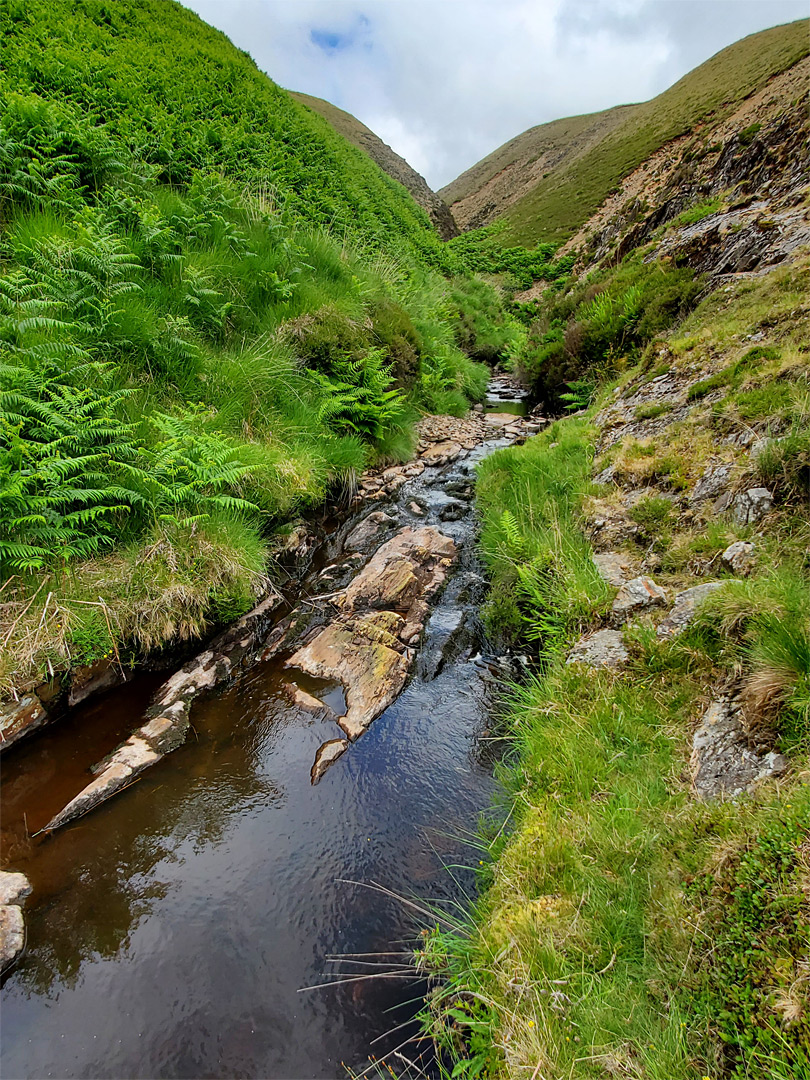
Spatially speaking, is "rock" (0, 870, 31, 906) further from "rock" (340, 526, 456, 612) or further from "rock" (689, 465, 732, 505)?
"rock" (689, 465, 732, 505)

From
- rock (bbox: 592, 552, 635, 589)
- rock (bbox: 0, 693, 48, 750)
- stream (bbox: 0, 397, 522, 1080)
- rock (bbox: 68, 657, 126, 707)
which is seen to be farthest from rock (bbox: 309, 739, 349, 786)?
rock (bbox: 592, 552, 635, 589)

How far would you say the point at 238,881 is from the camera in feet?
9.66

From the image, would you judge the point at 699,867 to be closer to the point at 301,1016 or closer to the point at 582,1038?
the point at 582,1038

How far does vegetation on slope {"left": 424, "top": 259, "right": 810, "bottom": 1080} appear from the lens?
5.19ft

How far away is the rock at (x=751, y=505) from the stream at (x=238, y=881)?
8.43 ft

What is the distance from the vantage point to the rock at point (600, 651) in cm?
342

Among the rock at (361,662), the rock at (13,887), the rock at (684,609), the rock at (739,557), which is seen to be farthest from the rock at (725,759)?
the rock at (13,887)

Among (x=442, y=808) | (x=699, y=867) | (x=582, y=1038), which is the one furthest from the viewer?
(x=442, y=808)

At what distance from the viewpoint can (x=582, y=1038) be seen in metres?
1.69

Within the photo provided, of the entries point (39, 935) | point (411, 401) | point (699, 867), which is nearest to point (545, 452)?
point (411, 401)

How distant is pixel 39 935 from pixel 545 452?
24.5 ft

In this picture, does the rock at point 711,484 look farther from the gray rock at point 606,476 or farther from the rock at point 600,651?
the rock at point 600,651

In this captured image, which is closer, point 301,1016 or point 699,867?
point 699,867

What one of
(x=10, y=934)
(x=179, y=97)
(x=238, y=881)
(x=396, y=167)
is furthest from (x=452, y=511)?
(x=396, y=167)
